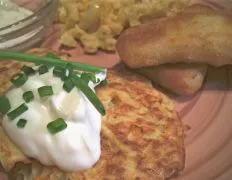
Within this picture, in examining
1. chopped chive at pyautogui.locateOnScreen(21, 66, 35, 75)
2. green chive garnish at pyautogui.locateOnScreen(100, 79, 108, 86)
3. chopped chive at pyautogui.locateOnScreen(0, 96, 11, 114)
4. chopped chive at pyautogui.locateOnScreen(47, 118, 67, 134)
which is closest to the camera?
chopped chive at pyautogui.locateOnScreen(47, 118, 67, 134)

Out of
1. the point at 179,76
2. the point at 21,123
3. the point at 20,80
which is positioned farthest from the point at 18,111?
the point at 179,76

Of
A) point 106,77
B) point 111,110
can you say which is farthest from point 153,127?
point 106,77

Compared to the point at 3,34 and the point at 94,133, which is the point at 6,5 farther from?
the point at 94,133

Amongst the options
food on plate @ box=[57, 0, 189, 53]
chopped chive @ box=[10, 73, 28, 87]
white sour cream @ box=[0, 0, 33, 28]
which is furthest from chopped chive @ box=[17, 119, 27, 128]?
white sour cream @ box=[0, 0, 33, 28]

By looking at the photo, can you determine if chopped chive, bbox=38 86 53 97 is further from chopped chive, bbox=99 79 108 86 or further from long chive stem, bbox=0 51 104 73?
chopped chive, bbox=99 79 108 86

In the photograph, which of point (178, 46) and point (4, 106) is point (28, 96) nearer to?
point (4, 106)

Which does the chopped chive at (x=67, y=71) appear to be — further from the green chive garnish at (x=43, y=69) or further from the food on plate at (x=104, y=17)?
the food on plate at (x=104, y=17)
